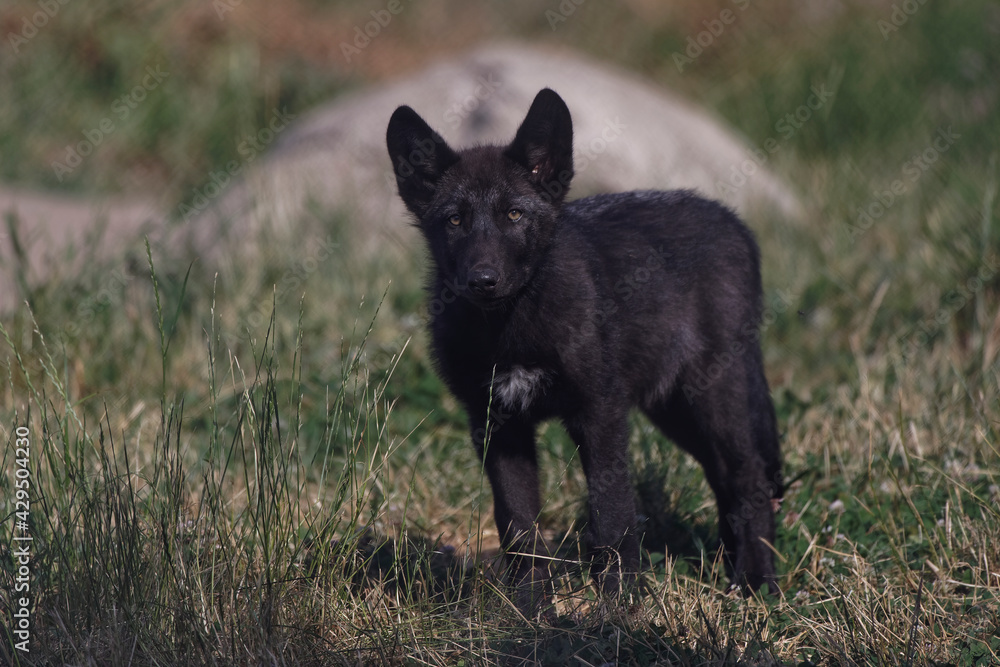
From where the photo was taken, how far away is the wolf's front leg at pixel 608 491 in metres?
3.36

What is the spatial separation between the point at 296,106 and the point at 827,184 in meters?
6.05

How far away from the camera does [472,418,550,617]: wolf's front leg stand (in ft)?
11.1

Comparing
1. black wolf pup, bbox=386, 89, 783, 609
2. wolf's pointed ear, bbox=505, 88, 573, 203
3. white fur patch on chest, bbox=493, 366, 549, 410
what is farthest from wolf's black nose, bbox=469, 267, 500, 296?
wolf's pointed ear, bbox=505, 88, 573, 203

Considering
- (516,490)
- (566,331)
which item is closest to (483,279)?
Result: (566,331)

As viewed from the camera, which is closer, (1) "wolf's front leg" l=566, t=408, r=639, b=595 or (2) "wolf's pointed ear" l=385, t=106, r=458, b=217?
(1) "wolf's front leg" l=566, t=408, r=639, b=595

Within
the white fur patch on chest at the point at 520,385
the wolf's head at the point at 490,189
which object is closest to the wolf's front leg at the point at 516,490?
the white fur patch on chest at the point at 520,385

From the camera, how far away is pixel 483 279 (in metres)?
3.11

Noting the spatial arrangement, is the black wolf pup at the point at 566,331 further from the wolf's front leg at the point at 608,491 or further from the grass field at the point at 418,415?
the grass field at the point at 418,415

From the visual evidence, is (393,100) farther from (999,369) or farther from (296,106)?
(999,369)

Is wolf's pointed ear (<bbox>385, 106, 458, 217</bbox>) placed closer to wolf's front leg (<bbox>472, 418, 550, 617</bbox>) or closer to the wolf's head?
the wolf's head

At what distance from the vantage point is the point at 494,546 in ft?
13.6

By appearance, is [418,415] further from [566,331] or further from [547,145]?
[547,145]

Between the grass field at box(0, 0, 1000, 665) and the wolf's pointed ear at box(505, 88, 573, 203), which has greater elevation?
the wolf's pointed ear at box(505, 88, 573, 203)

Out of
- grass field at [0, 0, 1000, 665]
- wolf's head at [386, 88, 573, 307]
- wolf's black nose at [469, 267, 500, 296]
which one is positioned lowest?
grass field at [0, 0, 1000, 665]
